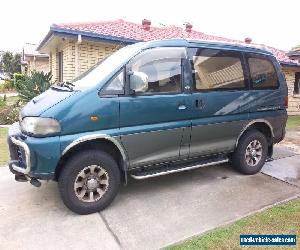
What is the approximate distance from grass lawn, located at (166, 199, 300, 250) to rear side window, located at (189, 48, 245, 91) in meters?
1.98

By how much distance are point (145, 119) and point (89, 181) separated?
1.10 meters

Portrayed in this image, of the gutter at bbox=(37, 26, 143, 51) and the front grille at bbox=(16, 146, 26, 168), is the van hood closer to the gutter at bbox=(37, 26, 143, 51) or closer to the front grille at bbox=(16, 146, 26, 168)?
the front grille at bbox=(16, 146, 26, 168)

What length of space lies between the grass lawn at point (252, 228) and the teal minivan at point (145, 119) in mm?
1202

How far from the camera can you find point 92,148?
413cm

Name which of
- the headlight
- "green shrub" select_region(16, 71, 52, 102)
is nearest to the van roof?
the headlight

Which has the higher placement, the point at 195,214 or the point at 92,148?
the point at 92,148

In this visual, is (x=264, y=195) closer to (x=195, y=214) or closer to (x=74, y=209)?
(x=195, y=214)

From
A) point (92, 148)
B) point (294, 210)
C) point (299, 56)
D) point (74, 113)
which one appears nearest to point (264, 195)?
point (294, 210)

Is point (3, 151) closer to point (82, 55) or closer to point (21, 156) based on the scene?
point (21, 156)

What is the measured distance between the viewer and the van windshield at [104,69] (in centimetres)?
415

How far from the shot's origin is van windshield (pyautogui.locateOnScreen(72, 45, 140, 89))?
163 inches

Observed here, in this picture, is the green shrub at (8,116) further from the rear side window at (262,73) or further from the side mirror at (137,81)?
the rear side window at (262,73)

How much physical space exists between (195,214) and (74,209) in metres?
1.56

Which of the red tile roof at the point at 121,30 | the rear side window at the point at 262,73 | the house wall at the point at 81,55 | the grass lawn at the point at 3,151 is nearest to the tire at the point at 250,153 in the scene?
the rear side window at the point at 262,73
